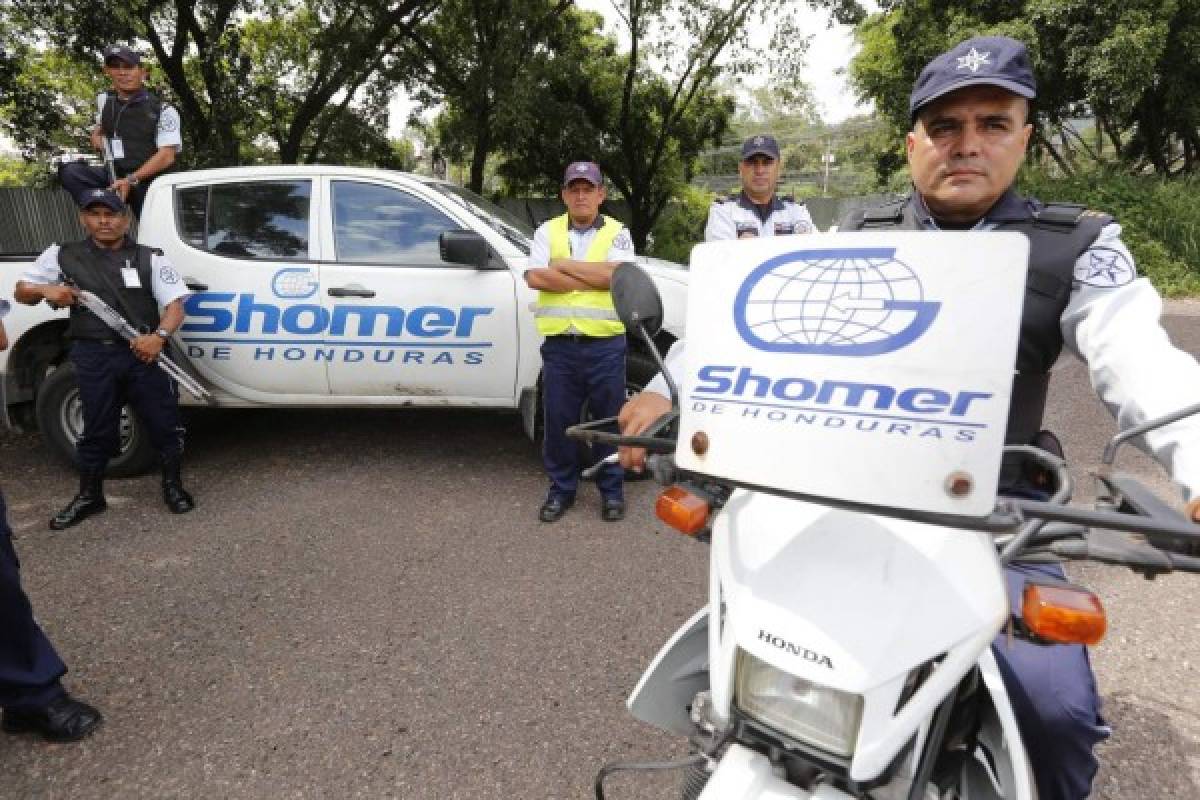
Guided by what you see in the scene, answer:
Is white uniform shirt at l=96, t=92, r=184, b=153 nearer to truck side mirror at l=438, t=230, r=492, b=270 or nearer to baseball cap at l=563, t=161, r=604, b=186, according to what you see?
truck side mirror at l=438, t=230, r=492, b=270

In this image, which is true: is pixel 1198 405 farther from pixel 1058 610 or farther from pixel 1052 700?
pixel 1052 700

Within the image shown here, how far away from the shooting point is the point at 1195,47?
449 inches

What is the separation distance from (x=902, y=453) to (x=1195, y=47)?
14.8 meters

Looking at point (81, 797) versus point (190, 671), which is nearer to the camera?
point (81, 797)

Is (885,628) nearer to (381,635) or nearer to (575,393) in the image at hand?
(381,635)

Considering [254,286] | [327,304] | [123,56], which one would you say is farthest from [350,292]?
[123,56]

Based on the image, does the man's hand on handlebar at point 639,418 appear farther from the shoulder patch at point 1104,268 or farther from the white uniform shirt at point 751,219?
the white uniform shirt at point 751,219

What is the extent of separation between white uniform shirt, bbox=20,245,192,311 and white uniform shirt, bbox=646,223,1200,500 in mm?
3368

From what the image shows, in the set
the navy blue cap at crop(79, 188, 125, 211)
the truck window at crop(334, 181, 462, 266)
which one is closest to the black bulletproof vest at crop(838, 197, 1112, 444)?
the truck window at crop(334, 181, 462, 266)

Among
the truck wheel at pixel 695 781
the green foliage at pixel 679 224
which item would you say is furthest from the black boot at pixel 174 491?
the green foliage at pixel 679 224

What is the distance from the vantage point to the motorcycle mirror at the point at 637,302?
1527 mm

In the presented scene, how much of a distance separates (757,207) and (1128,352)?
3.01 metres

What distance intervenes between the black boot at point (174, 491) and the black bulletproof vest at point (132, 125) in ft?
7.86

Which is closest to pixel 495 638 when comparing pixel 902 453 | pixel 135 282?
pixel 902 453
